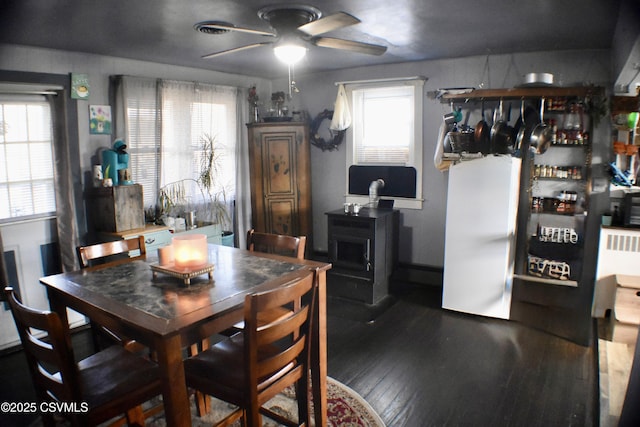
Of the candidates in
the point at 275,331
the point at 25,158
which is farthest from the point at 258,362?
the point at 25,158

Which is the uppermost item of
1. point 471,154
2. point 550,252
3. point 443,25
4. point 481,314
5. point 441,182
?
point 443,25

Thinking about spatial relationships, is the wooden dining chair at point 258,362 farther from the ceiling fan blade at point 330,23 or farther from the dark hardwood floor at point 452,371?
the ceiling fan blade at point 330,23

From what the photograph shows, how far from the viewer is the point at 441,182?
435 cm

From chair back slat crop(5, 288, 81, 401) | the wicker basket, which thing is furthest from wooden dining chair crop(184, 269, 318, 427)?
the wicker basket

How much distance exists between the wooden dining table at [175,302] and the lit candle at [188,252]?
71 mm

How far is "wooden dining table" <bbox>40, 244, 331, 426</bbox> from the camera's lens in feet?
4.93

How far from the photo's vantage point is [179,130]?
4.25 metres

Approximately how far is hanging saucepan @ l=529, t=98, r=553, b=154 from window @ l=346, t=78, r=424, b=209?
114 cm

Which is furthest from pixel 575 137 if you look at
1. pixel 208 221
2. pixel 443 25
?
pixel 208 221

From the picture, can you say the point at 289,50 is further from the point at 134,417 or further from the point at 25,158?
the point at 25,158

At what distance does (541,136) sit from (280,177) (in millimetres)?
2628

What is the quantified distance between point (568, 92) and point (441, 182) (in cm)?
138

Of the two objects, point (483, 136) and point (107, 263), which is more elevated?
point (483, 136)

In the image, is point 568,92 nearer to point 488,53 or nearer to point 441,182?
point 488,53
